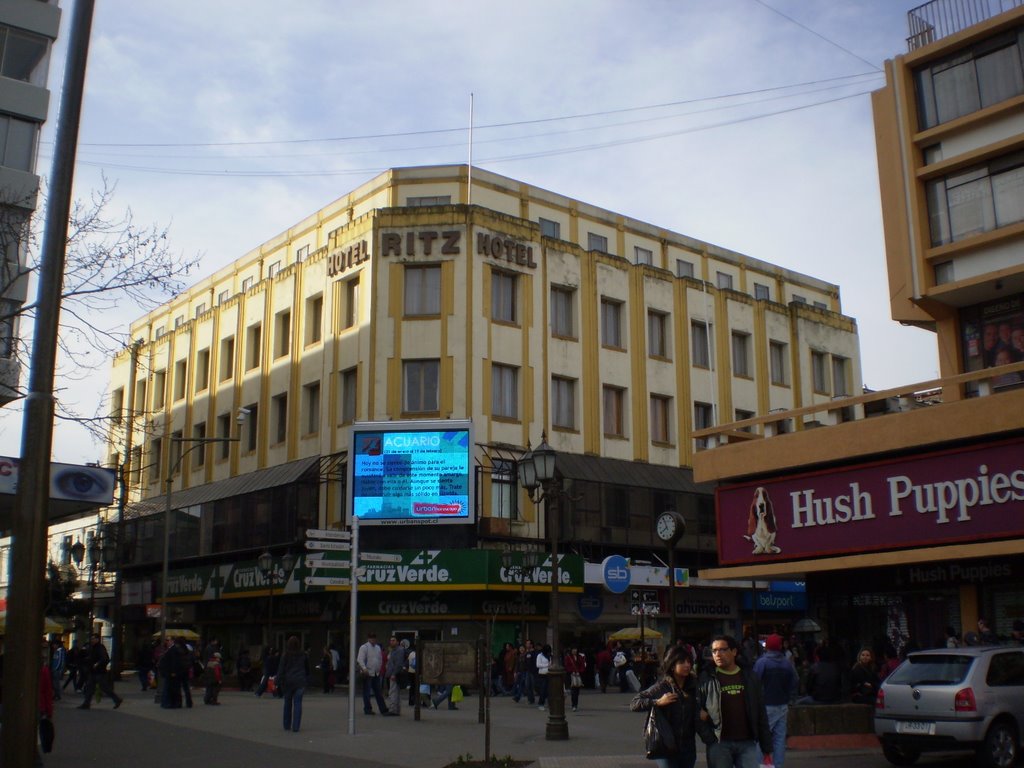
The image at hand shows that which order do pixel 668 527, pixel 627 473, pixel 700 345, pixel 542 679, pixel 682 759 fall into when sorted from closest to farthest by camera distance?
pixel 682 759, pixel 668 527, pixel 542 679, pixel 627 473, pixel 700 345

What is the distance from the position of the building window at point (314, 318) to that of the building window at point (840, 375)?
23.6 m

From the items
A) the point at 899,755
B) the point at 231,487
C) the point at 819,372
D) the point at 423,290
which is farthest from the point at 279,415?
the point at 899,755

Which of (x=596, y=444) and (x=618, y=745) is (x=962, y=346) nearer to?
(x=618, y=745)

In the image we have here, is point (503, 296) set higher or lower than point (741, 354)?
higher

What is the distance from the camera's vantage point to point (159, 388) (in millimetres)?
52094

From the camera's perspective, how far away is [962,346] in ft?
72.9

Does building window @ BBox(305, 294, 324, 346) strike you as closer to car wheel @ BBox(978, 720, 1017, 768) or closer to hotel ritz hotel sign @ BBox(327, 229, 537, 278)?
hotel ritz hotel sign @ BBox(327, 229, 537, 278)

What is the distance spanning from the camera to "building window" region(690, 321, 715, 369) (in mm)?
44219

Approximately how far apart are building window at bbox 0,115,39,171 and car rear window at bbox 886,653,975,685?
26431 mm

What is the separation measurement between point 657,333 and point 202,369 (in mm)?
20675

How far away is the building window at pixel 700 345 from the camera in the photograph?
4422cm

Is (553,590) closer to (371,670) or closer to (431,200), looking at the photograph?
(371,670)

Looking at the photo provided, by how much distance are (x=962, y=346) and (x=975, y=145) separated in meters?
4.03

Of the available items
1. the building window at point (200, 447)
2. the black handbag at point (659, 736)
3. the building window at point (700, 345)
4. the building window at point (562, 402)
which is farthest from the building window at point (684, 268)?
the black handbag at point (659, 736)
